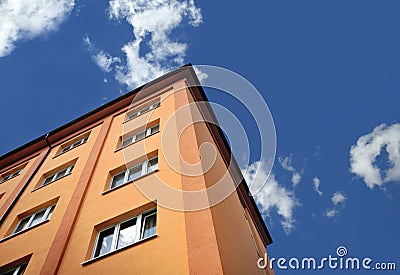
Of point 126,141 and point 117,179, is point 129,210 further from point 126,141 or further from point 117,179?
point 126,141

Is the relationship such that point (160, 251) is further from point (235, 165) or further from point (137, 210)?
point (235, 165)

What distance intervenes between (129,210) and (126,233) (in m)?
0.63

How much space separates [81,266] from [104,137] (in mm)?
8466

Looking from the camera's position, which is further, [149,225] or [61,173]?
[61,173]

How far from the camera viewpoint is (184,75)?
18656 mm

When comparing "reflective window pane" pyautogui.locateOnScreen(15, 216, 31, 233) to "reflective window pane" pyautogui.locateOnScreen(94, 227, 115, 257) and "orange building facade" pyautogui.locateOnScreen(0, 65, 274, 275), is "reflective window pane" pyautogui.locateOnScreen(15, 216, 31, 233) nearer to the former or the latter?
"orange building facade" pyautogui.locateOnScreen(0, 65, 274, 275)

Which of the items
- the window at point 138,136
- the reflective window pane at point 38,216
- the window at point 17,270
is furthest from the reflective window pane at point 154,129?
the window at point 17,270

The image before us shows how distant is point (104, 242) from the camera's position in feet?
28.8

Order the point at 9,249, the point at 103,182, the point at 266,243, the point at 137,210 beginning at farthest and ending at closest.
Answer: the point at 266,243, the point at 103,182, the point at 9,249, the point at 137,210

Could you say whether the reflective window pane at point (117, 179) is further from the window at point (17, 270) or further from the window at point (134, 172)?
the window at point (17, 270)

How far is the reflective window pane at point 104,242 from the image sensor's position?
8396mm

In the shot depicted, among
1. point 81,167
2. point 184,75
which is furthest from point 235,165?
point 81,167

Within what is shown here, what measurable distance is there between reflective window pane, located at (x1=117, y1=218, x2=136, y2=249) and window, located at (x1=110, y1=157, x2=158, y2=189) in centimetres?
237

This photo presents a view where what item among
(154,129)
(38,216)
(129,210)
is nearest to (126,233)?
(129,210)
